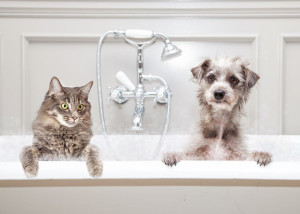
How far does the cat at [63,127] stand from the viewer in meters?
1.42

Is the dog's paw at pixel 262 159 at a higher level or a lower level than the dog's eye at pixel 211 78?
lower

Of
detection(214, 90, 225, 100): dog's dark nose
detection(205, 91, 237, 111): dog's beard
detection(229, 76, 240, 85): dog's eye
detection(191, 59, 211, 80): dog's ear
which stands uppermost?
detection(191, 59, 211, 80): dog's ear

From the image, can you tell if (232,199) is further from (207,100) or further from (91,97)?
(91,97)

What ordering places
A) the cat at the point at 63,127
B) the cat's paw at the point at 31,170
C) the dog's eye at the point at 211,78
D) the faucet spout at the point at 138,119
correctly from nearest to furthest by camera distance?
the cat's paw at the point at 31,170 → the cat at the point at 63,127 → the dog's eye at the point at 211,78 → the faucet spout at the point at 138,119

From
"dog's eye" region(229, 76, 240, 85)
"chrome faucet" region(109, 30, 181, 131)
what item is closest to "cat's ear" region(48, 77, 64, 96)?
"chrome faucet" region(109, 30, 181, 131)

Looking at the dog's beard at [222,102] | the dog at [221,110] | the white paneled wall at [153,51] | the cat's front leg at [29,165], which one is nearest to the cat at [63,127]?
the cat's front leg at [29,165]

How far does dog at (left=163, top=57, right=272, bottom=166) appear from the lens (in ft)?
5.14

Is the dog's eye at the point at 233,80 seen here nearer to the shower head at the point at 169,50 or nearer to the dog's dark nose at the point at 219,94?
the dog's dark nose at the point at 219,94

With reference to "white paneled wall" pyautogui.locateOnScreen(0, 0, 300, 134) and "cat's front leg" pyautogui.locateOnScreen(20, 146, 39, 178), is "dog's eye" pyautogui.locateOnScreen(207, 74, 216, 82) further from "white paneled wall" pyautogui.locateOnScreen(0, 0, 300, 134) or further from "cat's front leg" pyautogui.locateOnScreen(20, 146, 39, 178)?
"cat's front leg" pyautogui.locateOnScreen(20, 146, 39, 178)

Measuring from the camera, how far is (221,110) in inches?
64.1
